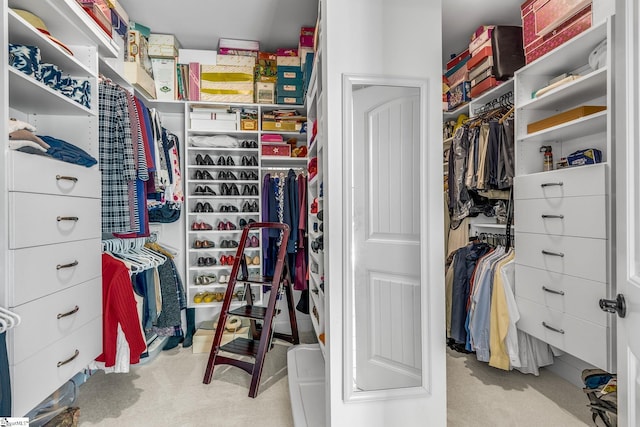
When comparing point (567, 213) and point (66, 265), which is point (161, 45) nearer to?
point (66, 265)

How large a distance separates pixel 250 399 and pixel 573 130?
256 cm

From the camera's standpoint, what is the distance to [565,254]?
6.29 feet

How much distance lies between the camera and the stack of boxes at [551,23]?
6.30ft

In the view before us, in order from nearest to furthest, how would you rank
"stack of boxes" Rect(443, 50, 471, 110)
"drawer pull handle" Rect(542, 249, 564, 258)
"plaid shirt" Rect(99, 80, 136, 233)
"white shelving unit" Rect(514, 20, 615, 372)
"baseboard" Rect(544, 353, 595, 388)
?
"white shelving unit" Rect(514, 20, 615, 372), "drawer pull handle" Rect(542, 249, 564, 258), "plaid shirt" Rect(99, 80, 136, 233), "baseboard" Rect(544, 353, 595, 388), "stack of boxes" Rect(443, 50, 471, 110)

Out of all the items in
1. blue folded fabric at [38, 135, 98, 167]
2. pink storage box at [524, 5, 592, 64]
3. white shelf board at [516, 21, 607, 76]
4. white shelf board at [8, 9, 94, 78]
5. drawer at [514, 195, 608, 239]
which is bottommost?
drawer at [514, 195, 608, 239]

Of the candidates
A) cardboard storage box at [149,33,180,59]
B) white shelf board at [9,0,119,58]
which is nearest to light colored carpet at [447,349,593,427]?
white shelf board at [9,0,119,58]

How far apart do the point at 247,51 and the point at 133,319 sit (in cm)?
251

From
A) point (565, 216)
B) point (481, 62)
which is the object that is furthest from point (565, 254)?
point (481, 62)

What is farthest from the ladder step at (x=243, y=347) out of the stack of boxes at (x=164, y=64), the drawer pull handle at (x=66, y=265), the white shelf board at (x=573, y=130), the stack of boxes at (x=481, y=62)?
the stack of boxes at (x=481, y=62)

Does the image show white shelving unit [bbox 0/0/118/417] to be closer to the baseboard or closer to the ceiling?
the ceiling

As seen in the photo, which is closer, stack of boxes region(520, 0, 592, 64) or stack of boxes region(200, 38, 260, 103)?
stack of boxes region(520, 0, 592, 64)

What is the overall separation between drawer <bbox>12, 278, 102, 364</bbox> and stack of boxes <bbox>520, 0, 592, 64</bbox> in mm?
2921

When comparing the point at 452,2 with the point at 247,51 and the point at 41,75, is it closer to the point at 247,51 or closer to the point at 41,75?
the point at 247,51

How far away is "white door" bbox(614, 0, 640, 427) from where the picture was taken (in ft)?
2.59
